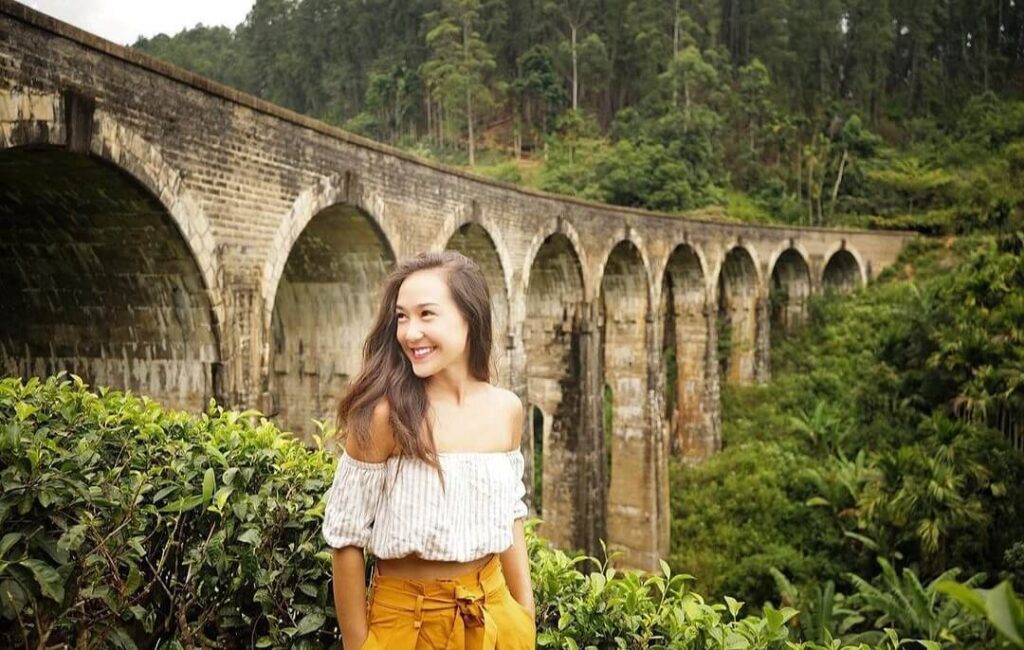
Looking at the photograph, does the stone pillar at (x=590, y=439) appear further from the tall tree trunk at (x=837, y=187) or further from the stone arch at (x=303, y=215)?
the tall tree trunk at (x=837, y=187)

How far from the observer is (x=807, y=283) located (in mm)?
24203

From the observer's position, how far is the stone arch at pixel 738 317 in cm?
2095

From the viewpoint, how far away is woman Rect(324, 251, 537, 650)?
5.61ft

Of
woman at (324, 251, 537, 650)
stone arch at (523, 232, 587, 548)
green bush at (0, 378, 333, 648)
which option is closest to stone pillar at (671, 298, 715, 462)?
stone arch at (523, 232, 587, 548)

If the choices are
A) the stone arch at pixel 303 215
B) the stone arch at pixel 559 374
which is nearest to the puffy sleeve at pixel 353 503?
the stone arch at pixel 303 215

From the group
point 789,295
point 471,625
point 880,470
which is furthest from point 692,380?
point 471,625

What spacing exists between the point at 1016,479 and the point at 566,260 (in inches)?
305

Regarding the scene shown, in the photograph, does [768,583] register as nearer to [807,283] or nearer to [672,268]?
[672,268]

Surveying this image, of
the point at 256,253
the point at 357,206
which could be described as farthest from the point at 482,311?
the point at 357,206

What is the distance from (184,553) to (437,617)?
924 mm

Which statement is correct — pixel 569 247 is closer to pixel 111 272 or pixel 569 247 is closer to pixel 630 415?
pixel 630 415

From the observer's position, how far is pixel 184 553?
214 centimetres

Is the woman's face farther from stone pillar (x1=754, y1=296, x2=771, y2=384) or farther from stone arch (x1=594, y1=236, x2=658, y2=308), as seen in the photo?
stone pillar (x1=754, y1=296, x2=771, y2=384)

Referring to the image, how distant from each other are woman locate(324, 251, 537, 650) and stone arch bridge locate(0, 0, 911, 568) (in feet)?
Result: 13.0
